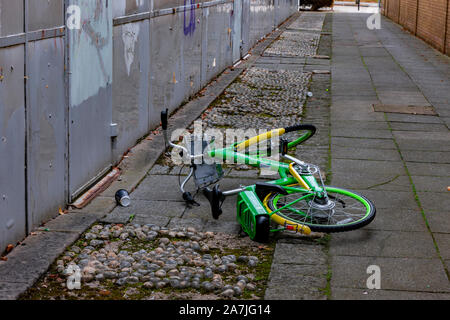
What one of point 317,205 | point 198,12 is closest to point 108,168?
point 317,205

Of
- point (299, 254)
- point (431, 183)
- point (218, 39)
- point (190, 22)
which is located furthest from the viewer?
point (218, 39)

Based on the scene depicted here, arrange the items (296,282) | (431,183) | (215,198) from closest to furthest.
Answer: (296,282) → (215,198) → (431,183)

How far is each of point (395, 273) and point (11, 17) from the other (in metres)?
3.02

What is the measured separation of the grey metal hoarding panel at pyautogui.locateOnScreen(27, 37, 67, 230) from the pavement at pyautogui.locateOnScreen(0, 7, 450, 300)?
198mm

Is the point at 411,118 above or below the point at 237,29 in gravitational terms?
below

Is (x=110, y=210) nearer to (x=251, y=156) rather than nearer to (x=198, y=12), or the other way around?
(x=251, y=156)

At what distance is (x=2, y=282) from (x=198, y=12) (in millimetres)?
8037

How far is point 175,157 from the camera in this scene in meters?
7.50

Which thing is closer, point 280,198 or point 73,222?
point 73,222

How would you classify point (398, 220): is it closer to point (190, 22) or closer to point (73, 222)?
point (73, 222)

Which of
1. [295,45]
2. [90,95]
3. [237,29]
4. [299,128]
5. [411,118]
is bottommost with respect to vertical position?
[411,118]

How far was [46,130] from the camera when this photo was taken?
5.20 metres

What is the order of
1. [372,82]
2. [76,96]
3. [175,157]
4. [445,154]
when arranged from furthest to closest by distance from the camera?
[372,82], [445,154], [175,157], [76,96]

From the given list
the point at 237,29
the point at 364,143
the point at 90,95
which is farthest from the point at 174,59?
the point at 237,29
